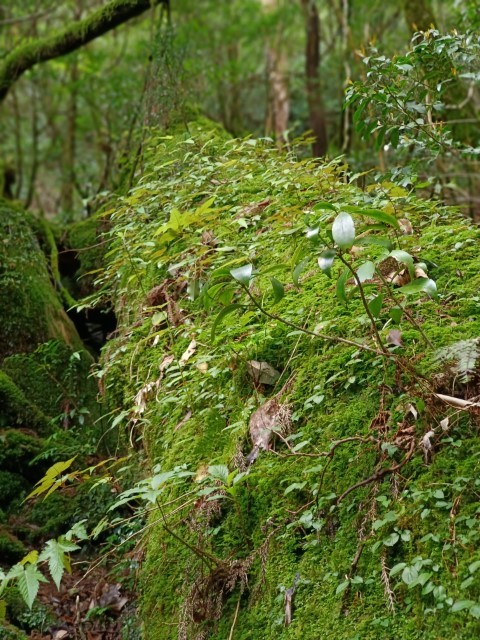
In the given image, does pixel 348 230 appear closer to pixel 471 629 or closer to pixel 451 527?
pixel 451 527

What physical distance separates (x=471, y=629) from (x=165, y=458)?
1.66m

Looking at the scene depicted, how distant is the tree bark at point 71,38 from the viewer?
6.91 metres

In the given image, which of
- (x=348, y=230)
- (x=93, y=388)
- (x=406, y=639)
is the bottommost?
(x=93, y=388)

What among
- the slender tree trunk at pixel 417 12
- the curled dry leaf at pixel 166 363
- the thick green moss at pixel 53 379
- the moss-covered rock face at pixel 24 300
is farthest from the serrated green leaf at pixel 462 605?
the slender tree trunk at pixel 417 12

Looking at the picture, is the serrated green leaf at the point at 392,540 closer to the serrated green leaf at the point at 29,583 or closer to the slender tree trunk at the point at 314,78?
the serrated green leaf at the point at 29,583

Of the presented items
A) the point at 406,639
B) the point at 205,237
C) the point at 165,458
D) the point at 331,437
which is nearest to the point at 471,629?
the point at 406,639

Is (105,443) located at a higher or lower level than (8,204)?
lower

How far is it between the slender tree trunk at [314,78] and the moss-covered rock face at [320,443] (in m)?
9.96

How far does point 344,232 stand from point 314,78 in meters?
12.4

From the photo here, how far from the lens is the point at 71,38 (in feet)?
24.6

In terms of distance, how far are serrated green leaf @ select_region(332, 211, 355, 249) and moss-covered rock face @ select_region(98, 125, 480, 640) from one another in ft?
0.20

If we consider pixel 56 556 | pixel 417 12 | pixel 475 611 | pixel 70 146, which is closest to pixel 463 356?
pixel 475 611

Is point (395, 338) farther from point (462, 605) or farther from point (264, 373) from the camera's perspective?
point (462, 605)

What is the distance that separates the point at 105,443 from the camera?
4219 mm
